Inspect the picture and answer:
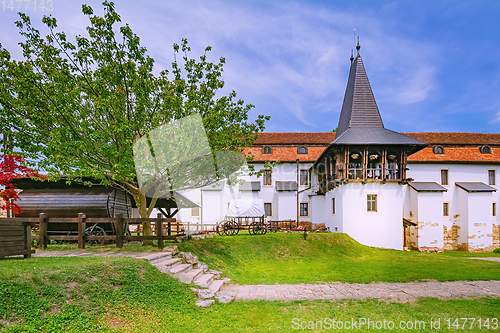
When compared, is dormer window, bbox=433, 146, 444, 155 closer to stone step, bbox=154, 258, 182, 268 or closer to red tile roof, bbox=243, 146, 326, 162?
red tile roof, bbox=243, 146, 326, 162

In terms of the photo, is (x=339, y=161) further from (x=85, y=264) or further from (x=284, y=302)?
(x=85, y=264)

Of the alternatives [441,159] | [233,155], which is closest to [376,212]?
[441,159]

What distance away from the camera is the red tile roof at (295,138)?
30753mm

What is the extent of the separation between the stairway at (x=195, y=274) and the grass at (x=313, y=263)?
1.09m

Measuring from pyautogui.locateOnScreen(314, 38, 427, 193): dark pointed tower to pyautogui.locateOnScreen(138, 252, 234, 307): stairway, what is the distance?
1383 centimetres

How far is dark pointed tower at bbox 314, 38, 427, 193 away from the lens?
2212cm

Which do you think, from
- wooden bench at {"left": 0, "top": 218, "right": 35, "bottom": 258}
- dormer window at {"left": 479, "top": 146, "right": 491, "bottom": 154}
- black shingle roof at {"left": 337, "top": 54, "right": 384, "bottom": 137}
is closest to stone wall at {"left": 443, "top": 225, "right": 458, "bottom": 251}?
dormer window at {"left": 479, "top": 146, "right": 491, "bottom": 154}

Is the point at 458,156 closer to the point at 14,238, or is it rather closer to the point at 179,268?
the point at 179,268

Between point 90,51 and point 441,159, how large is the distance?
2767 cm

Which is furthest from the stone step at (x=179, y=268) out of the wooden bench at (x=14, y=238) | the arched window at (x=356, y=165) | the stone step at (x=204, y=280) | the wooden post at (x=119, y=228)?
the arched window at (x=356, y=165)

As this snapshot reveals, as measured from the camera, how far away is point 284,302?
820 centimetres

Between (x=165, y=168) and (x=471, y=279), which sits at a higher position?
(x=165, y=168)

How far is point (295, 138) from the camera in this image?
31.9 m

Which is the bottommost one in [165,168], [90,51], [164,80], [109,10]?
[165,168]
